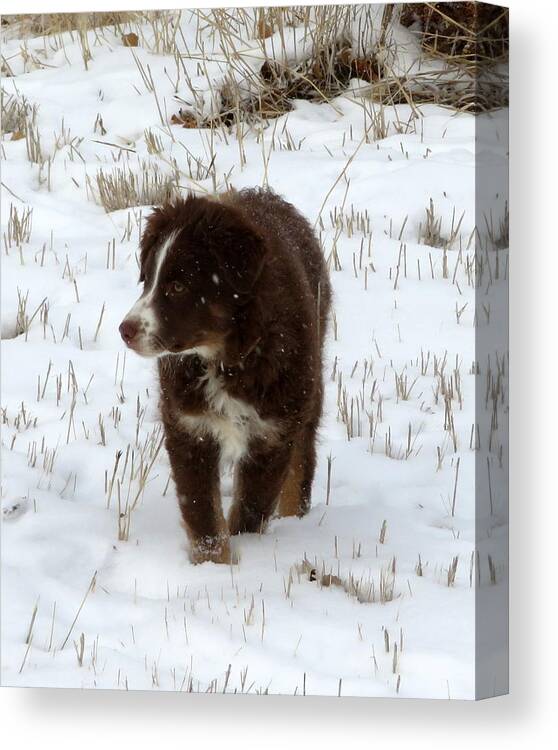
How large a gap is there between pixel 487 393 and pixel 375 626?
0.89 m

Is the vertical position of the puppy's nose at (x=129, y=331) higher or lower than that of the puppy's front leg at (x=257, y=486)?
higher

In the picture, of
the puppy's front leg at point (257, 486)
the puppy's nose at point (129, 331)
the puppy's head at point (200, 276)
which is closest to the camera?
the puppy's nose at point (129, 331)

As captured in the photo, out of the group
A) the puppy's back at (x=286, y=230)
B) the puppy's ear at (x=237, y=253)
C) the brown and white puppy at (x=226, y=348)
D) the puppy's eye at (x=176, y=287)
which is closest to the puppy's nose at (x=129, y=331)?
the brown and white puppy at (x=226, y=348)

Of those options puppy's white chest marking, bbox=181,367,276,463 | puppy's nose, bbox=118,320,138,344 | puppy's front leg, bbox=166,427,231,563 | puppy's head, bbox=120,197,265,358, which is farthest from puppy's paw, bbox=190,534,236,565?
puppy's nose, bbox=118,320,138,344

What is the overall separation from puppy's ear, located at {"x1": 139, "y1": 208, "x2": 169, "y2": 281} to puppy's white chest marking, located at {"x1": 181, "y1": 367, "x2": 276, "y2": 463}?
0.44 m

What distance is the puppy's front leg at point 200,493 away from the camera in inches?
199

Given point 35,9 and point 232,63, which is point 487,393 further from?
point 35,9

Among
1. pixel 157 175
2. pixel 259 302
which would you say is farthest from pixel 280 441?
pixel 157 175

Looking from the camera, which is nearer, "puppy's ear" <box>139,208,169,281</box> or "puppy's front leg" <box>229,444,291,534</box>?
"puppy's ear" <box>139,208,169,281</box>

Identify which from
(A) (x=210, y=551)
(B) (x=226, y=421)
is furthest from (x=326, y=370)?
(A) (x=210, y=551)

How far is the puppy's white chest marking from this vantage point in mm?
4980

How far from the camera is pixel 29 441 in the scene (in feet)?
17.9

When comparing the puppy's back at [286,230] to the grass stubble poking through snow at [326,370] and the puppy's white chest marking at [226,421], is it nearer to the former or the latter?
the grass stubble poking through snow at [326,370]

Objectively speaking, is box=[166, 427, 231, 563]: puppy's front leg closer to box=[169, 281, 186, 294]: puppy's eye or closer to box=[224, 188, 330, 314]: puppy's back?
box=[169, 281, 186, 294]: puppy's eye
